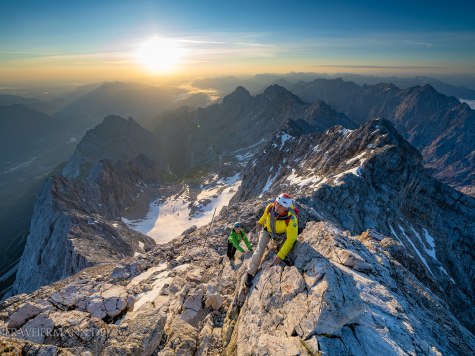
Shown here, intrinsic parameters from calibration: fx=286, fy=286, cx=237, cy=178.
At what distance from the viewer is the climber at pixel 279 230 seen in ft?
37.9

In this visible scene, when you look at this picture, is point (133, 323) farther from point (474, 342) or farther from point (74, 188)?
point (74, 188)

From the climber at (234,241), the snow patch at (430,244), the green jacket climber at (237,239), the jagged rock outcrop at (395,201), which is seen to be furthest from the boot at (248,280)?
the snow patch at (430,244)

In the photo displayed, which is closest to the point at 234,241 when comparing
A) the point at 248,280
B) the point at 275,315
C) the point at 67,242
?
the point at 248,280

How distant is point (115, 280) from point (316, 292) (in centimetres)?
1638

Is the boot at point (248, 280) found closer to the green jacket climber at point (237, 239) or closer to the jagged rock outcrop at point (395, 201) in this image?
A: the green jacket climber at point (237, 239)

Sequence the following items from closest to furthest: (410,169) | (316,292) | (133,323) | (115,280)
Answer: (316,292) → (133,323) → (115,280) → (410,169)

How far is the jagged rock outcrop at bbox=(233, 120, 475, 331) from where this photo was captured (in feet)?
141

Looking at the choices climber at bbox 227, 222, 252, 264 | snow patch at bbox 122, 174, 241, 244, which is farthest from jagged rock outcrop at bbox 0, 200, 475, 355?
snow patch at bbox 122, 174, 241, 244

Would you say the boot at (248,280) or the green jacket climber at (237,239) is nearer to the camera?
the boot at (248,280)

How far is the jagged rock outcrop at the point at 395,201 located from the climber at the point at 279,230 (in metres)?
25.0

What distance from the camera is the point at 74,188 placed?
78062mm

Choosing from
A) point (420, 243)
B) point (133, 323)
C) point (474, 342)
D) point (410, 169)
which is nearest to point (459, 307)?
point (420, 243)

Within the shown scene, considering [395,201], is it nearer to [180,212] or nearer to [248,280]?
[248,280]

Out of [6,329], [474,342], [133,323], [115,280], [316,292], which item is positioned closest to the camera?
[316,292]
